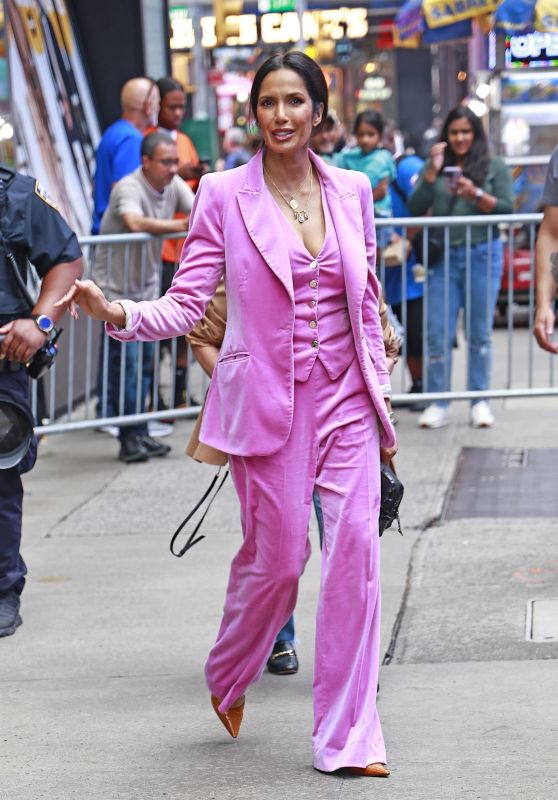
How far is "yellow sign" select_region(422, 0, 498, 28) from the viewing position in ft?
53.8

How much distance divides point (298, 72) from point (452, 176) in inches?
216

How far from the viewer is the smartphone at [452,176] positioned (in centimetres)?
948

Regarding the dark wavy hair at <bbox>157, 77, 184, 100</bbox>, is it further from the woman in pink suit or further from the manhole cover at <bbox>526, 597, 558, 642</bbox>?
the woman in pink suit

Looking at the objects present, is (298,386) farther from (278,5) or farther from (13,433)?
(278,5)

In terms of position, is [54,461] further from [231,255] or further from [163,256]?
[231,255]

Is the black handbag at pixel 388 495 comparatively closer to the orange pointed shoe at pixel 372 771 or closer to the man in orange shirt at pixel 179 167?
the orange pointed shoe at pixel 372 771

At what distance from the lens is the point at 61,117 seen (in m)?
11.9

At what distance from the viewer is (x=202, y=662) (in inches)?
209

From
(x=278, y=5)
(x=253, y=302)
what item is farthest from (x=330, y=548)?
(x=278, y=5)

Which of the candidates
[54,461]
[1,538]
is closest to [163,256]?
[54,461]

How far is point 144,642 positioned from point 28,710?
2.53ft

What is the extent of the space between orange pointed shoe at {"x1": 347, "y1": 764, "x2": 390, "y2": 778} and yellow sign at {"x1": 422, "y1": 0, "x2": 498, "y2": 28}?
1304 centimetres

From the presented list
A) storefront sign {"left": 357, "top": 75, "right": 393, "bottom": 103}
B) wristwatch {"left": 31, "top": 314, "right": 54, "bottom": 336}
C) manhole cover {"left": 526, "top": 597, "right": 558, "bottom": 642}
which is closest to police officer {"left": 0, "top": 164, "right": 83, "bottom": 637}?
wristwatch {"left": 31, "top": 314, "right": 54, "bottom": 336}

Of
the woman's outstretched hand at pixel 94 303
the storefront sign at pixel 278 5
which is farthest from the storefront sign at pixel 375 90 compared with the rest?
the woman's outstretched hand at pixel 94 303
